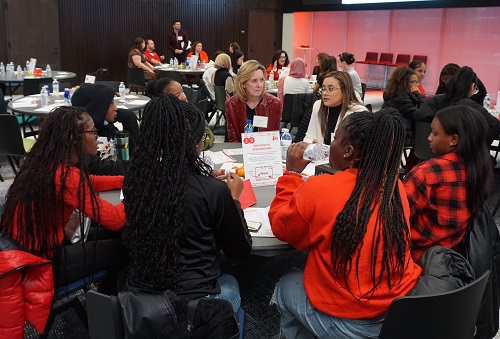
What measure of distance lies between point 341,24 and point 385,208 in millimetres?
13509

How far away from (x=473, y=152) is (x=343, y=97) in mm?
1556

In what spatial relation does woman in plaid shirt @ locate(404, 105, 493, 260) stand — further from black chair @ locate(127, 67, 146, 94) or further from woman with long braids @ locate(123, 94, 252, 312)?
black chair @ locate(127, 67, 146, 94)

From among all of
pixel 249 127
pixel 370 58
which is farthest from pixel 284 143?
pixel 370 58

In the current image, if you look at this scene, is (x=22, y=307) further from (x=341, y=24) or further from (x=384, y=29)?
(x=341, y=24)

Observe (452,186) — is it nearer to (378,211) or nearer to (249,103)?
(378,211)

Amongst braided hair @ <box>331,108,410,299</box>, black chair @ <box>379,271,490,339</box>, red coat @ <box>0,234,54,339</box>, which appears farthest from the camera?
red coat @ <box>0,234,54,339</box>

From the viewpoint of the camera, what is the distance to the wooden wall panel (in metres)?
11.2

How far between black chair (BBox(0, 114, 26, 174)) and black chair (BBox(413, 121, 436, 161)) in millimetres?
3567

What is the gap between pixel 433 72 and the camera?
39.5 ft

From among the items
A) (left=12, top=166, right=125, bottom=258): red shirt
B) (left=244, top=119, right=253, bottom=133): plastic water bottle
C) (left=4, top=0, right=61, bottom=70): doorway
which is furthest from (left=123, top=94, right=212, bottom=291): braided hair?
(left=4, top=0, right=61, bottom=70): doorway

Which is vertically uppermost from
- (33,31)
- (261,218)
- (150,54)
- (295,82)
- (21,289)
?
(33,31)

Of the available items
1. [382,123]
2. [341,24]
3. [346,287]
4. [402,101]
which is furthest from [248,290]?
[341,24]

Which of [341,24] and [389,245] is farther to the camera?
[341,24]

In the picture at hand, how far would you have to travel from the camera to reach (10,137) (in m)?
4.11
